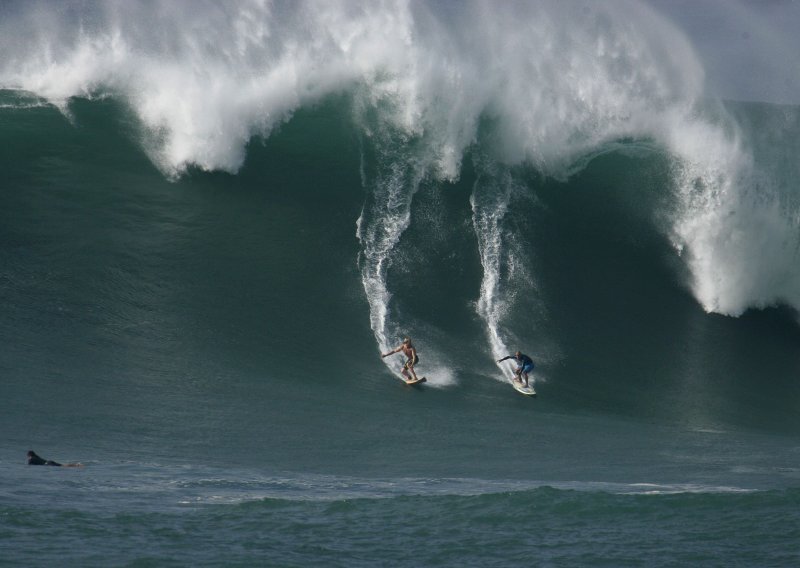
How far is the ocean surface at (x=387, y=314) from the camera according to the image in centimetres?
1099

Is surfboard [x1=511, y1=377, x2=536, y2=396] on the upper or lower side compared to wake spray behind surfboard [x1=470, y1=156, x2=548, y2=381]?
lower

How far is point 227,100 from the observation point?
21.0m

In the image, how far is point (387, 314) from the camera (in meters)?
17.1

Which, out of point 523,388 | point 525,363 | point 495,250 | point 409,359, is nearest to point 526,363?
point 525,363

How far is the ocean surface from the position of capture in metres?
11.0

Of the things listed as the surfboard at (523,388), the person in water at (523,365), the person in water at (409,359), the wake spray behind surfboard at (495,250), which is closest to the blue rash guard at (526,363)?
the person in water at (523,365)

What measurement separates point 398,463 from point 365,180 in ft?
26.7

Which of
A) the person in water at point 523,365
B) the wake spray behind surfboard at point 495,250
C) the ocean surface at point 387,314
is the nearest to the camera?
the ocean surface at point 387,314

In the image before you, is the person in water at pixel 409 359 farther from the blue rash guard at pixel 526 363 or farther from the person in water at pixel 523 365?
the blue rash guard at pixel 526 363

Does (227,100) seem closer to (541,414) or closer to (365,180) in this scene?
(365,180)

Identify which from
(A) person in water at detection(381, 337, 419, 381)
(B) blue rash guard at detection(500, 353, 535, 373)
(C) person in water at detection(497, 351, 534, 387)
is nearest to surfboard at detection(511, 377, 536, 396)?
(C) person in water at detection(497, 351, 534, 387)

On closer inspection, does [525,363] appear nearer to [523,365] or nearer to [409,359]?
[523,365]

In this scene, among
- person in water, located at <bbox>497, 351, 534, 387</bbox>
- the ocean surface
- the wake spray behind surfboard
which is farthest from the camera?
the wake spray behind surfboard

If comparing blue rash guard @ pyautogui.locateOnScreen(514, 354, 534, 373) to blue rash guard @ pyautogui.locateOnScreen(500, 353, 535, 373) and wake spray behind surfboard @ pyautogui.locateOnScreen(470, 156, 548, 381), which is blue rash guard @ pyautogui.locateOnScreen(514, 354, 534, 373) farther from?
wake spray behind surfboard @ pyautogui.locateOnScreen(470, 156, 548, 381)
